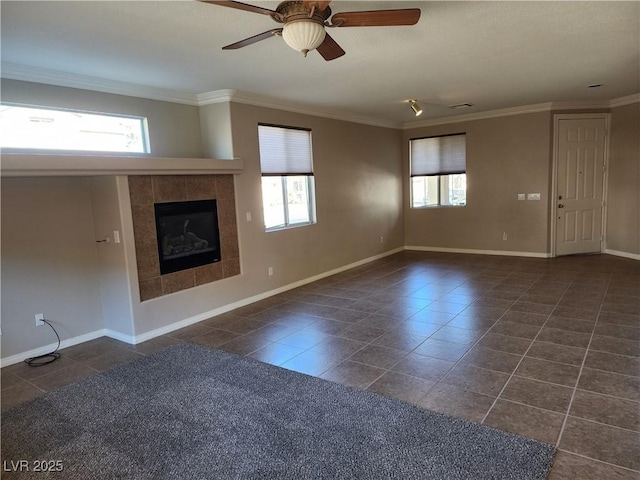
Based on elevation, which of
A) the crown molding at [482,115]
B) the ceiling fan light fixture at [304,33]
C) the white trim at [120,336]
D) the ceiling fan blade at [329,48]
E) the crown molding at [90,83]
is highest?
the crown molding at [482,115]

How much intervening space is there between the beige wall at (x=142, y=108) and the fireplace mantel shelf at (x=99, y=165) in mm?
568

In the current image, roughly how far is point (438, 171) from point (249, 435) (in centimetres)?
666

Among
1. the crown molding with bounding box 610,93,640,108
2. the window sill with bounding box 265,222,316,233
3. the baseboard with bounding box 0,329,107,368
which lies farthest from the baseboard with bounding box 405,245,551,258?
the baseboard with bounding box 0,329,107,368

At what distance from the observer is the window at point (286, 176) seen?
540 centimetres

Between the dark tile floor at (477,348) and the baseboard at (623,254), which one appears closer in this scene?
the dark tile floor at (477,348)

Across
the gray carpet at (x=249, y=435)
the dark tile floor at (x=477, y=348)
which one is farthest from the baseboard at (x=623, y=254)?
the gray carpet at (x=249, y=435)

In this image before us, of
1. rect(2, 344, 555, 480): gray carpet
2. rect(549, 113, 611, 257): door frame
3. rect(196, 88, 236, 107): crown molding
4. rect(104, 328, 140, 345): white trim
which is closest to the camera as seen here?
rect(2, 344, 555, 480): gray carpet

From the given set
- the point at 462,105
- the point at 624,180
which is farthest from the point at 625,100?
the point at 462,105

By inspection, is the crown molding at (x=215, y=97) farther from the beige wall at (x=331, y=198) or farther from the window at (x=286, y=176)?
the window at (x=286, y=176)

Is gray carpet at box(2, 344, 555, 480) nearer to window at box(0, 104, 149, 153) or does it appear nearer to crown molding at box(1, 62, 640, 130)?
window at box(0, 104, 149, 153)

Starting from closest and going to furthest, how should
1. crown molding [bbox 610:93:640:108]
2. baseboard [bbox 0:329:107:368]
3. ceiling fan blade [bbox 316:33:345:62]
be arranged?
1. ceiling fan blade [bbox 316:33:345:62]
2. baseboard [bbox 0:329:107:368]
3. crown molding [bbox 610:93:640:108]

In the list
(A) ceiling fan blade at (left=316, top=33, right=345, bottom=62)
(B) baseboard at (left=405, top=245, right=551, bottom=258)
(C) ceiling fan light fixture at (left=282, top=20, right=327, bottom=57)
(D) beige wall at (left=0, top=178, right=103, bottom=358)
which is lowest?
(B) baseboard at (left=405, top=245, right=551, bottom=258)

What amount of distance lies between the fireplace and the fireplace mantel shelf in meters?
0.38

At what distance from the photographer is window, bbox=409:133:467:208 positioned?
7.62 metres
